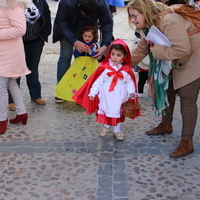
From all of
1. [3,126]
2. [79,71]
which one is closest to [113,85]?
[79,71]

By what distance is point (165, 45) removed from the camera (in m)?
3.19

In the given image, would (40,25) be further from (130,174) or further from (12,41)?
(130,174)

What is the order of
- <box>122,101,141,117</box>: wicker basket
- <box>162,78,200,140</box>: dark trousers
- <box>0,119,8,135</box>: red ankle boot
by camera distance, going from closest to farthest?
<box>162,78,200,140</box>: dark trousers
<box>122,101,141,117</box>: wicker basket
<box>0,119,8,135</box>: red ankle boot

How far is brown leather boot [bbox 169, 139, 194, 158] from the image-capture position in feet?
11.6

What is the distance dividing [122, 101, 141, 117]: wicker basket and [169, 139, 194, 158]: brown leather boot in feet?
1.94

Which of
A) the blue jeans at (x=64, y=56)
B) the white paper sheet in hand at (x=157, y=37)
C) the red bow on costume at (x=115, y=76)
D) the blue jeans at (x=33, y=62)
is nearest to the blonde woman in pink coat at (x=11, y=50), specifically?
the blue jeans at (x=33, y=62)

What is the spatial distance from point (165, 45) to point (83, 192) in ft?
5.10

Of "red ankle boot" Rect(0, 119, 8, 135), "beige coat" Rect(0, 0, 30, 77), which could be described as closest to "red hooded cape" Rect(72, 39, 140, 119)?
"beige coat" Rect(0, 0, 30, 77)

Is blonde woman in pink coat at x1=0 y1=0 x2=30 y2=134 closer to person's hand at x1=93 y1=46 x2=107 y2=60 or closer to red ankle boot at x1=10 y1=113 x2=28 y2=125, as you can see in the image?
red ankle boot at x1=10 y1=113 x2=28 y2=125

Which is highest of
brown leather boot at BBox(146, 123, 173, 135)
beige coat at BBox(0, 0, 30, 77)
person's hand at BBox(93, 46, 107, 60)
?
beige coat at BBox(0, 0, 30, 77)

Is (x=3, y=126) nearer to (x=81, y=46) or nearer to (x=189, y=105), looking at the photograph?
(x=81, y=46)

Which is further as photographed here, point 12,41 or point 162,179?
point 12,41

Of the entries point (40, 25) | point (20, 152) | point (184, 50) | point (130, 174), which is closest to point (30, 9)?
point (40, 25)

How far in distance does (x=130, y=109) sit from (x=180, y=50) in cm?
87
